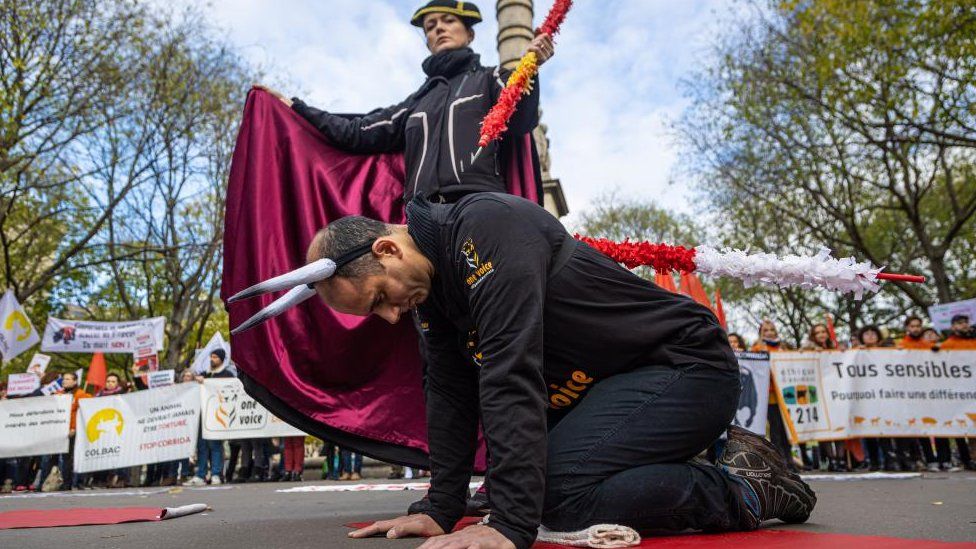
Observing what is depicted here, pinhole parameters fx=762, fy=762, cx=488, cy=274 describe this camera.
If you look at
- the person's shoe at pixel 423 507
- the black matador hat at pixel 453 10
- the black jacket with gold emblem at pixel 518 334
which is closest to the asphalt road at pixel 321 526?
the person's shoe at pixel 423 507

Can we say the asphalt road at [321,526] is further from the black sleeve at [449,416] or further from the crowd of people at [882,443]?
the crowd of people at [882,443]

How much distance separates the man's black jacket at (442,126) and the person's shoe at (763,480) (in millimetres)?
1677

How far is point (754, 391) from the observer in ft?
28.9

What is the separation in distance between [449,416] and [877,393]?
7.96m

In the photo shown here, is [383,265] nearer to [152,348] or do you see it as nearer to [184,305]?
[152,348]

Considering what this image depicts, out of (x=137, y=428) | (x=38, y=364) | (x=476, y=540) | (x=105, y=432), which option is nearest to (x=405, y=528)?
(x=476, y=540)

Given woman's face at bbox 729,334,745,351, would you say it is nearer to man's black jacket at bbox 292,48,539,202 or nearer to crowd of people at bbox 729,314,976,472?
crowd of people at bbox 729,314,976,472

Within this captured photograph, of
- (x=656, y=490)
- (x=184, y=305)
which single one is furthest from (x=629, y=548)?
(x=184, y=305)

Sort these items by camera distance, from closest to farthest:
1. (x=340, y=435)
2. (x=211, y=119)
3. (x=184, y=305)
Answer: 1. (x=340, y=435)
2. (x=211, y=119)
3. (x=184, y=305)

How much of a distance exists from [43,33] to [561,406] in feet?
49.3

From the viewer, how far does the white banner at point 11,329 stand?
12531 mm

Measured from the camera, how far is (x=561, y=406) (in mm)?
2656

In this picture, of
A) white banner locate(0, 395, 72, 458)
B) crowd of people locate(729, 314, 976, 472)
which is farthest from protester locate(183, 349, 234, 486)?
crowd of people locate(729, 314, 976, 472)

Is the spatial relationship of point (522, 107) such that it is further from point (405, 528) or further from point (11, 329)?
point (11, 329)
